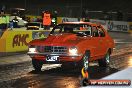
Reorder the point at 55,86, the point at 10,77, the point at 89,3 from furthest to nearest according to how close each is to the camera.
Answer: the point at 89,3
the point at 10,77
the point at 55,86

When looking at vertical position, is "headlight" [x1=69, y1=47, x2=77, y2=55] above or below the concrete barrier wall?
above

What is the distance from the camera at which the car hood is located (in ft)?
41.1

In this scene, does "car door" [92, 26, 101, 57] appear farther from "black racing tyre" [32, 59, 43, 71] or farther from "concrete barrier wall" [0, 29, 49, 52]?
"concrete barrier wall" [0, 29, 49, 52]

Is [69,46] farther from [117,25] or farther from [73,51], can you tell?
[117,25]

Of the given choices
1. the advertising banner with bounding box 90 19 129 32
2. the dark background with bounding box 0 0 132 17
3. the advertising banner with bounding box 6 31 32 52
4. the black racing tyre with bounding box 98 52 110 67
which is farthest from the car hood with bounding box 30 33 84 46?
the dark background with bounding box 0 0 132 17

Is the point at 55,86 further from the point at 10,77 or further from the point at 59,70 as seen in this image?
the point at 59,70

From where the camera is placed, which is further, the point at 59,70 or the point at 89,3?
the point at 89,3

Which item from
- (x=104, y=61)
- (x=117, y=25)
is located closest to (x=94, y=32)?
(x=104, y=61)

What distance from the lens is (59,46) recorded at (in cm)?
1248

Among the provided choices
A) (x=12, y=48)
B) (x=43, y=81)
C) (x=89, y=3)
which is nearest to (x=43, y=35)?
(x=12, y=48)

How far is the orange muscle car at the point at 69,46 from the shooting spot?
12.5 meters

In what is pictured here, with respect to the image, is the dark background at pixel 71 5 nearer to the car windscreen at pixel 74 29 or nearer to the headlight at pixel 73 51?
the car windscreen at pixel 74 29

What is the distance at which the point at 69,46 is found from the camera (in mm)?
12453

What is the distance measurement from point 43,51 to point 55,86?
271cm
